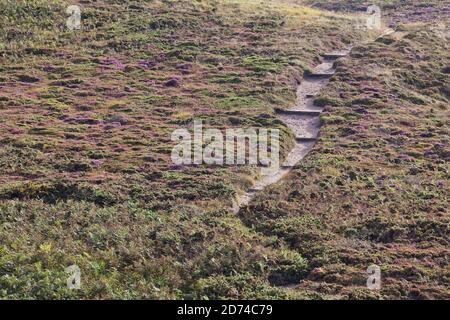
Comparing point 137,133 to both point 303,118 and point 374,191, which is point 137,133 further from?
point 374,191

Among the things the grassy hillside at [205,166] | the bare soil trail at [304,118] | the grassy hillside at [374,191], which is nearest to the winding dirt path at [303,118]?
the bare soil trail at [304,118]

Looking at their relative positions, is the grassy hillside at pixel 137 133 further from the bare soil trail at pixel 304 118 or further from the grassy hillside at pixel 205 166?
the bare soil trail at pixel 304 118

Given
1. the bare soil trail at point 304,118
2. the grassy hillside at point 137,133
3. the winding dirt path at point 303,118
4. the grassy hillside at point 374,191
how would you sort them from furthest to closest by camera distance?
the winding dirt path at point 303,118 < the bare soil trail at point 304,118 < the grassy hillside at point 374,191 < the grassy hillside at point 137,133

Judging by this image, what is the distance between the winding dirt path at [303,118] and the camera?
38.2m

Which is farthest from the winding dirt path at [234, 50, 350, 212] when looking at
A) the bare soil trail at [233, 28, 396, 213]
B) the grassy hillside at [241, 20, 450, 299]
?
the grassy hillside at [241, 20, 450, 299]

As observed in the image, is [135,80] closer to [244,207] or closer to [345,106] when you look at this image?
[345,106]

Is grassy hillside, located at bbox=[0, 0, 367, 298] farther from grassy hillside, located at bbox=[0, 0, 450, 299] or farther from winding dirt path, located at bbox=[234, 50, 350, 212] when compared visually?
winding dirt path, located at bbox=[234, 50, 350, 212]

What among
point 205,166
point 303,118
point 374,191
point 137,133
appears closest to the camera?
point 374,191

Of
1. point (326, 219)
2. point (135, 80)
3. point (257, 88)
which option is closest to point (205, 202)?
point (326, 219)

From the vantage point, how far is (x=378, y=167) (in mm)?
39344

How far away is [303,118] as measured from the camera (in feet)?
161

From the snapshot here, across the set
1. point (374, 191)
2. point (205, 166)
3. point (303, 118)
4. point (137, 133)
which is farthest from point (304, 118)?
point (374, 191)

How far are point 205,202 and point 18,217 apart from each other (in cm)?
828

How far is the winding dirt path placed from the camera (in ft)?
125
